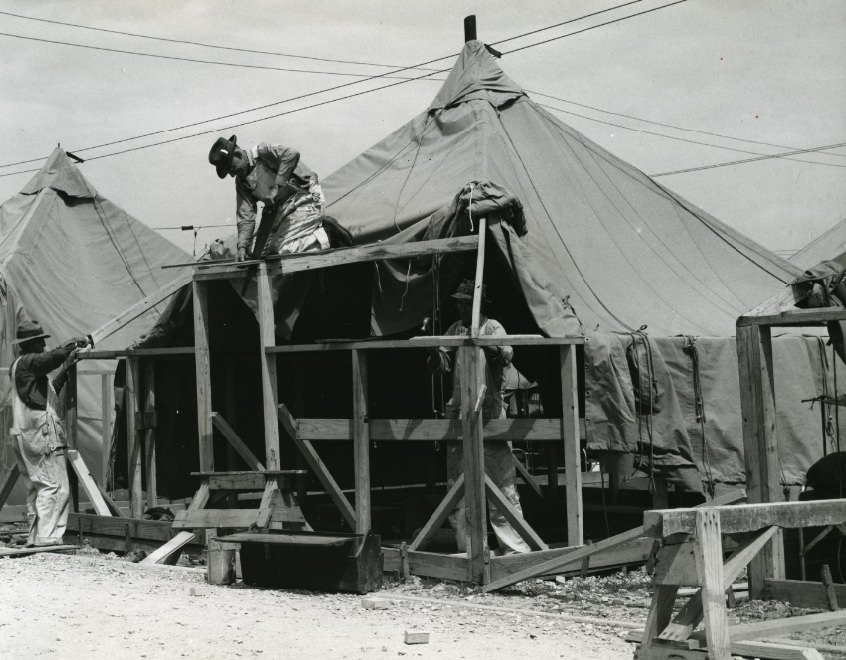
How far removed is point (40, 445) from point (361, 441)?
147 inches

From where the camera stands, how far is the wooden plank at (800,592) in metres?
6.89

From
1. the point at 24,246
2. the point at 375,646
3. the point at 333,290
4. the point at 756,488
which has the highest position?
the point at 24,246

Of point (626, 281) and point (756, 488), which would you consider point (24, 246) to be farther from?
point (756, 488)

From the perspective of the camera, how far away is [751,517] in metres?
5.37

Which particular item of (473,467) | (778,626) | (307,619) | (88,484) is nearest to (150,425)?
(88,484)

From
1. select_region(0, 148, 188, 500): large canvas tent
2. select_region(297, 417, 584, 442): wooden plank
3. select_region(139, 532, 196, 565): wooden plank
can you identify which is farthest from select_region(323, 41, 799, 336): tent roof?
select_region(0, 148, 188, 500): large canvas tent

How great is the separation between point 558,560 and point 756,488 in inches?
55.8

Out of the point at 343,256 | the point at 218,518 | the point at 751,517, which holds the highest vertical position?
the point at 343,256

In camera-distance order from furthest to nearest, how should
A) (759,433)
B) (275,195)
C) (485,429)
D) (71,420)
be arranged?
(71,420) → (275,195) → (485,429) → (759,433)

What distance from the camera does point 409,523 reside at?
1123cm

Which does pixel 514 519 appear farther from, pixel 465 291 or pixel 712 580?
pixel 712 580

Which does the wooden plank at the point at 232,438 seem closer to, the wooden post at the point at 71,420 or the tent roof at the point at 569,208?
the wooden post at the point at 71,420

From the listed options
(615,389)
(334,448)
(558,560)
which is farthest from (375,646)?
(334,448)

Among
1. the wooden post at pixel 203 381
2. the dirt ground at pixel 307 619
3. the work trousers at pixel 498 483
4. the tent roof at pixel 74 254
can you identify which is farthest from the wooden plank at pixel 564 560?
the tent roof at pixel 74 254
